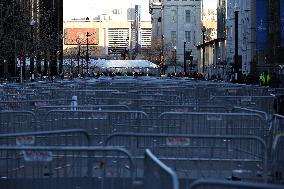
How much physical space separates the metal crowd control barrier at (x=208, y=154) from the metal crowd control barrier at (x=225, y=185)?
12.5ft

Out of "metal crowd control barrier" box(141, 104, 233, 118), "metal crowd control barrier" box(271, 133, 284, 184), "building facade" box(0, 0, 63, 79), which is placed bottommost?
"metal crowd control barrier" box(271, 133, 284, 184)

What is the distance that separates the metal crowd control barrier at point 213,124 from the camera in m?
12.8

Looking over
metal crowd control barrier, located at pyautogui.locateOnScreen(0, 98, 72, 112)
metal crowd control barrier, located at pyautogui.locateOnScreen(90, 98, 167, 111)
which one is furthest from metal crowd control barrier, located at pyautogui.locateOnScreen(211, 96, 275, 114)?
metal crowd control barrier, located at pyautogui.locateOnScreen(0, 98, 72, 112)

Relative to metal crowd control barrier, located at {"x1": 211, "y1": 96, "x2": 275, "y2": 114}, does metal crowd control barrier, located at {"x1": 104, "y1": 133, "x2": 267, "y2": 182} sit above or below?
below

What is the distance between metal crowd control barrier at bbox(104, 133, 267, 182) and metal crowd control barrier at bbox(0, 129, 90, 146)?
1.44ft

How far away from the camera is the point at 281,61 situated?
2719 inches

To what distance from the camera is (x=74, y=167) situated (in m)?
7.96

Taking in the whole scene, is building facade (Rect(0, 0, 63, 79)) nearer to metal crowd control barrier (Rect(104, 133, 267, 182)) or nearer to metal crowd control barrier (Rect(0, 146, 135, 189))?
metal crowd control barrier (Rect(104, 133, 267, 182))

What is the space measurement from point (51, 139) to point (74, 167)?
306cm

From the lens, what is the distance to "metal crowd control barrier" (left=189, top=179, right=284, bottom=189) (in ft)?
15.5

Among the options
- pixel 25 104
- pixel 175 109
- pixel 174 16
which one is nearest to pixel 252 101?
pixel 175 109

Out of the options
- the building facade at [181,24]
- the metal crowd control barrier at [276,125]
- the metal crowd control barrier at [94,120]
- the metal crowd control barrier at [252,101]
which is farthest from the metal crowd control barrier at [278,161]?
the building facade at [181,24]

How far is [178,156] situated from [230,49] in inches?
3430

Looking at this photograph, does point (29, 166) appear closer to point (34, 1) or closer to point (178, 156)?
point (178, 156)
